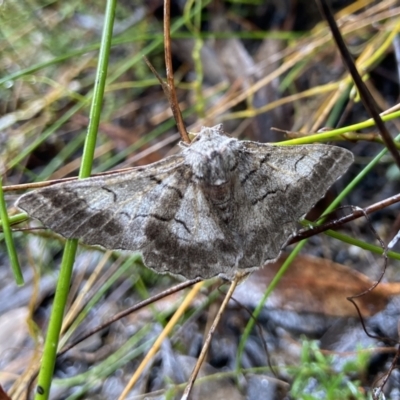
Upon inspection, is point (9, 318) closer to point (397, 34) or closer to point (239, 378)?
point (239, 378)

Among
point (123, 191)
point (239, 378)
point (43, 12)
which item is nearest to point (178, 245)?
point (123, 191)

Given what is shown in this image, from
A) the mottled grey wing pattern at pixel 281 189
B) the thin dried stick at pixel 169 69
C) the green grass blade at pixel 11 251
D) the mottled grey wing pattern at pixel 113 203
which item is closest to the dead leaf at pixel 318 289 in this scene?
the mottled grey wing pattern at pixel 281 189

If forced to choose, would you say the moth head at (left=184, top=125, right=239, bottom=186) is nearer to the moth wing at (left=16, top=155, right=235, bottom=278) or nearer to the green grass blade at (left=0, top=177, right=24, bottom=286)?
the moth wing at (left=16, top=155, right=235, bottom=278)

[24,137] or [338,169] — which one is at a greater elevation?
[24,137]

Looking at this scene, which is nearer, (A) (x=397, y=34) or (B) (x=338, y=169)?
(B) (x=338, y=169)

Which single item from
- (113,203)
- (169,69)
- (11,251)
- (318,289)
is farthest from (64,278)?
(318,289)

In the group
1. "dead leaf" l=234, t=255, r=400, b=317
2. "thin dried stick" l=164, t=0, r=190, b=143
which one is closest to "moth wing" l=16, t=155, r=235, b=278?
"thin dried stick" l=164, t=0, r=190, b=143

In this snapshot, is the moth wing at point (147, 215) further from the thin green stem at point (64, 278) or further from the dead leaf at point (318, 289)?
the dead leaf at point (318, 289)
